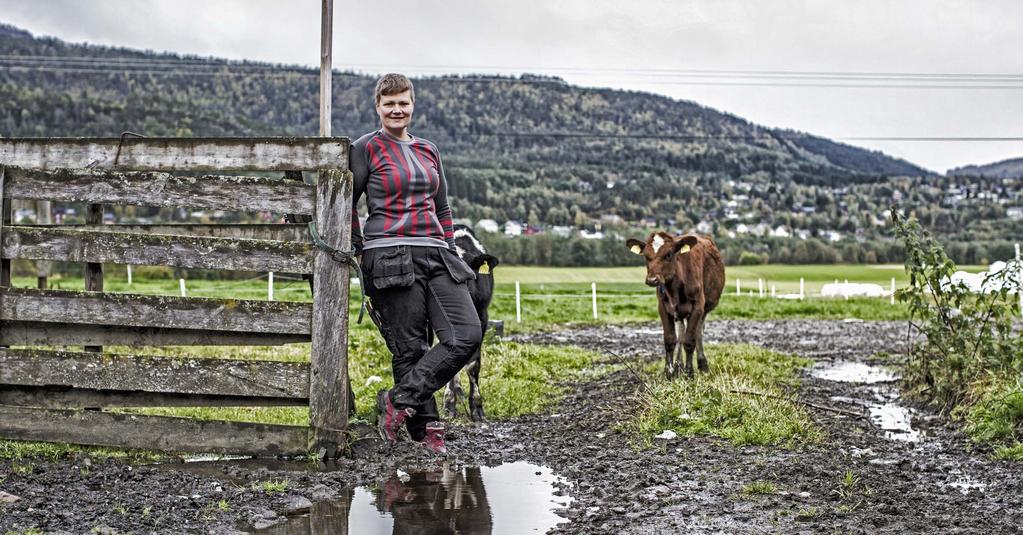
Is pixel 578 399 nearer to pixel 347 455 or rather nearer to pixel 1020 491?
pixel 347 455

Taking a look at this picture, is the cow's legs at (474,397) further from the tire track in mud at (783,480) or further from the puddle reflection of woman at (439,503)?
the puddle reflection of woman at (439,503)

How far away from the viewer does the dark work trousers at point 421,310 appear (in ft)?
21.4

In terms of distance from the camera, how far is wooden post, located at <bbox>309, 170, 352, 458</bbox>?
6.54 metres

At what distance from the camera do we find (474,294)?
9.59 meters

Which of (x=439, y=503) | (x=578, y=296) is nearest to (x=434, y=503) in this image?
(x=439, y=503)

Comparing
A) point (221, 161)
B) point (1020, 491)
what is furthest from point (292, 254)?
point (1020, 491)

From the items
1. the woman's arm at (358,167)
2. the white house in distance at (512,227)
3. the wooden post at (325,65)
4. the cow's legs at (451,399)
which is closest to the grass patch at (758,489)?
the woman's arm at (358,167)

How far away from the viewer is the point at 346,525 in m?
5.18

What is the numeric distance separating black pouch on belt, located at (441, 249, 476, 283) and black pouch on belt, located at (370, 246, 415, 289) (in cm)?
26

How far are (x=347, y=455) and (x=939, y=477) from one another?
399 centimetres

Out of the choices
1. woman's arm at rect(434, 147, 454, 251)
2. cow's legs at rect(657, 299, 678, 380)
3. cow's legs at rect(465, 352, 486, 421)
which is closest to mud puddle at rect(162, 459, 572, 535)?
woman's arm at rect(434, 147, 454, 251)

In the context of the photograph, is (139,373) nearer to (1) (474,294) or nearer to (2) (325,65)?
(2) (325,65)

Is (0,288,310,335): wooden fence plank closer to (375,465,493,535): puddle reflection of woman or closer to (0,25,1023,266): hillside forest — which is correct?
(375,465,493,535): puddle reflection of woman

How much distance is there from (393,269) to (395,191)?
0.52 metres
